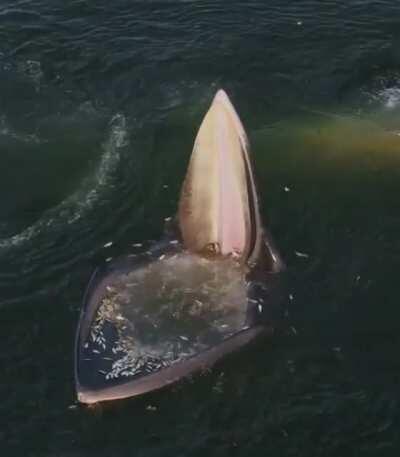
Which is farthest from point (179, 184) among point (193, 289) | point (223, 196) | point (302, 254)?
point (193, 289)

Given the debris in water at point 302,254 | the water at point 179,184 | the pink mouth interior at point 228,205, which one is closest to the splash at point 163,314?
the pink mouth interior at point 228,205

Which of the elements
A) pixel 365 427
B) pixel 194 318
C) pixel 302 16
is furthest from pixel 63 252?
pixel 302 16

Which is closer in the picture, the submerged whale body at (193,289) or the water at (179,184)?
the water at (179,184)

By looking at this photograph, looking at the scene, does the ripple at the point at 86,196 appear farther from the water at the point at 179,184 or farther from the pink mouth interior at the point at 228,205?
the pink mouth interior at the point at 228,205

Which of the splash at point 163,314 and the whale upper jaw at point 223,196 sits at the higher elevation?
the whale upper jaw at point 223,196

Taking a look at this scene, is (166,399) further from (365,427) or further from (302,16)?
(302,16)

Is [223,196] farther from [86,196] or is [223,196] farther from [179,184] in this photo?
[86,196]

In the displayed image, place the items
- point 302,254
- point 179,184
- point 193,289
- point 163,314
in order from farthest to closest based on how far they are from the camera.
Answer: point 179,184 → point 302,254 → point 193,289 → point 163,314
